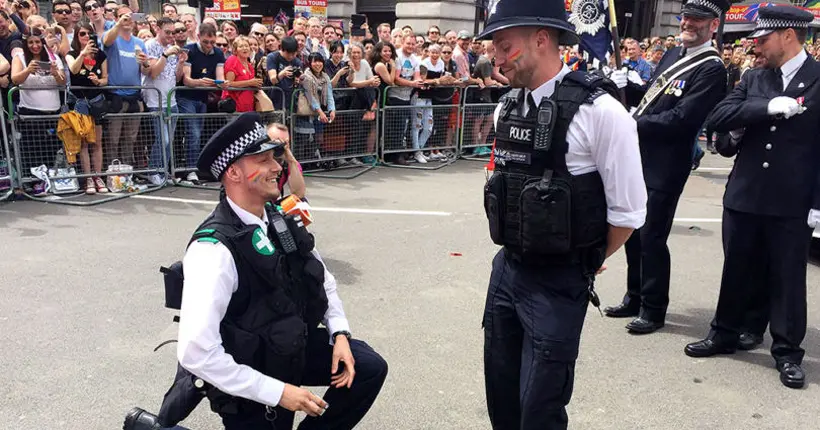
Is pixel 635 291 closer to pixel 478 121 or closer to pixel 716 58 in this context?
pixel 716 58

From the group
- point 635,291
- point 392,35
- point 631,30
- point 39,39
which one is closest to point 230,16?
point 392,35

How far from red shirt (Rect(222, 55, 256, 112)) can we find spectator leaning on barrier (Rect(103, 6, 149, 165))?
40.7 inches

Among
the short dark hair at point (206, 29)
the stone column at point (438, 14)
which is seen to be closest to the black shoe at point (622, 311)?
the short dark hair at point (206, 29)

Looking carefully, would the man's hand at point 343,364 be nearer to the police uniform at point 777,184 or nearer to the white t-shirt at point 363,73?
the police uniform at point 777,184

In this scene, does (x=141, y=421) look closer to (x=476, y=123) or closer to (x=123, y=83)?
(x=123, y=83)

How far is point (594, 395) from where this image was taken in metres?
3.74

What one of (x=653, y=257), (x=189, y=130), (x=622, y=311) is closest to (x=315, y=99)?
(x=189, y=130)

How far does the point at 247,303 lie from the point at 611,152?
147 centimetres

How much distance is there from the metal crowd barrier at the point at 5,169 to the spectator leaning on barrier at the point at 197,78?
6.63 feet

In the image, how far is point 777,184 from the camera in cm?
387

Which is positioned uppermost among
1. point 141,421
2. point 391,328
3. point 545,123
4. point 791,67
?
point 791,67

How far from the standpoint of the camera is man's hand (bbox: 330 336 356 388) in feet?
9.05

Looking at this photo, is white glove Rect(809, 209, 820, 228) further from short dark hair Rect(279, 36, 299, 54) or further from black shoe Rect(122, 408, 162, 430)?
short dark hair Rect(279, 36, 299, 54)

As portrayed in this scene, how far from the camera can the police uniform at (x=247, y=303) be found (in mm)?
2355
